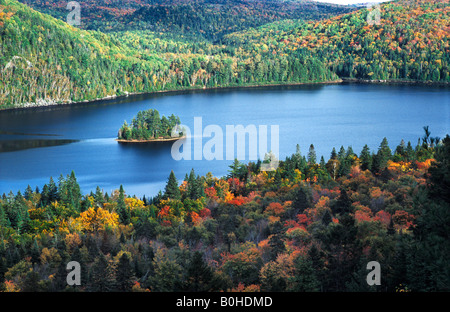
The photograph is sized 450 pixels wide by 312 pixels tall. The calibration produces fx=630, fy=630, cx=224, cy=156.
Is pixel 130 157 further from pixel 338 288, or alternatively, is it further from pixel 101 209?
pixel 338 288

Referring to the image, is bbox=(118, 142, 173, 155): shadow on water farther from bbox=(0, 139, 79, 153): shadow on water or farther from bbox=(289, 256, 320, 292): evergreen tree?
bbox=(289, 256, 320, 292): evergreen tree

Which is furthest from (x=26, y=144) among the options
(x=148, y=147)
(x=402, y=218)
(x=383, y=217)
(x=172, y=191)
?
(x=402, y=218)

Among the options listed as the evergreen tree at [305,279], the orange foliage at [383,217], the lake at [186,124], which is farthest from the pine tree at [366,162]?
the evergreen tree at [305,279]

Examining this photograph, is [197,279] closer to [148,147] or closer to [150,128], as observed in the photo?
[148,147]

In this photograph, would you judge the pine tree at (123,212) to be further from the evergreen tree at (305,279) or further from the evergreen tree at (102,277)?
the evergreen tree at (305,279)

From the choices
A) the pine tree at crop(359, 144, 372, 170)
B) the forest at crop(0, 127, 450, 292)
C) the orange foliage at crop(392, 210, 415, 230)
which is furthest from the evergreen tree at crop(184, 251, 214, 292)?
the pine tree at crop(359, 144, 372, 170)

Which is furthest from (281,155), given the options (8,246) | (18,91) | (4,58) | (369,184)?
(4,58)
